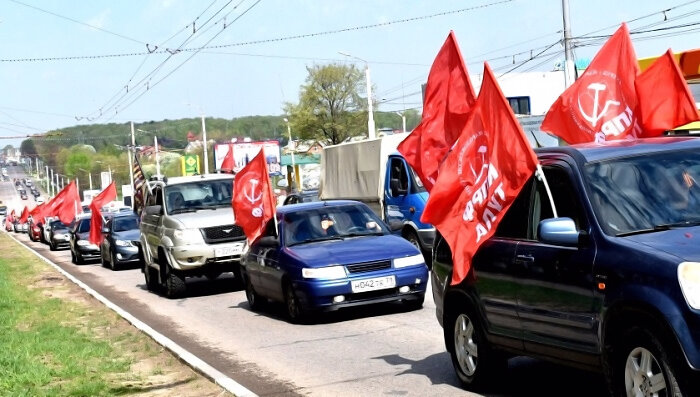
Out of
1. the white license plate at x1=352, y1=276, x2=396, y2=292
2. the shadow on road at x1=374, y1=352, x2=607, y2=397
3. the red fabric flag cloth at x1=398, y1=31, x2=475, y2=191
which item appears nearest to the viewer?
the shadow on road at x1=374, y1=352, x2=607, y2=397

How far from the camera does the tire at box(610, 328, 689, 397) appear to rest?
19.2 ft

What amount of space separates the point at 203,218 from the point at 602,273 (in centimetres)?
1343

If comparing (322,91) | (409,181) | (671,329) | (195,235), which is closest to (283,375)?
(671,329)

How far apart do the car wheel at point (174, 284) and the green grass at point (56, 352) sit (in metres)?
1.57

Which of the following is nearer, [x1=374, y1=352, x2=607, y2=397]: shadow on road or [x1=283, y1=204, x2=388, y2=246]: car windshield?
[x1=374, y1=352, x2=607, y2=397]: shadow on road

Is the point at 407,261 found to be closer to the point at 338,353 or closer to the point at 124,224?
the point at 338,353

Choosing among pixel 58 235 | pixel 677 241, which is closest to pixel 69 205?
pixel 58 235

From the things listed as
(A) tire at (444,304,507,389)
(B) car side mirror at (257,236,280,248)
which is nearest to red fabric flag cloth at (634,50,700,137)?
(A) tire at (444,304,507,389)

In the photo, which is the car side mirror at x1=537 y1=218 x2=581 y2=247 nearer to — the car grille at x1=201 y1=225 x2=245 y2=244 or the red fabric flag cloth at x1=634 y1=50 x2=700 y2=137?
the red fabric flag cloth at x1=634 y1=50 x2=700 y2=137

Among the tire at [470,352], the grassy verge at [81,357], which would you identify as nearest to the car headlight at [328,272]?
the grassy verge at [81,357]

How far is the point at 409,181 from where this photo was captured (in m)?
20.8

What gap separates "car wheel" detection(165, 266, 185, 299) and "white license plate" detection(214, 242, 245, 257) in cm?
→ 85

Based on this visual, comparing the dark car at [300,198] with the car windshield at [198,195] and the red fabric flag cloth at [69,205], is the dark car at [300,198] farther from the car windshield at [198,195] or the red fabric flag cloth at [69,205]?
the red fabric flag cloth at [69,205]

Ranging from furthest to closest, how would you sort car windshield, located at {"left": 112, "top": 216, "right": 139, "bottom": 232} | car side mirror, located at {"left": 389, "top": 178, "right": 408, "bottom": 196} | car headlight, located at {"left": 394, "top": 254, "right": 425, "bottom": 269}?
1. car windshield, located at {"left": 112, "top": 216, "right": 139, "bottom": 232}
2. car side mirror, located at {"left": 389, "top": 178, "right": 408, "bottom": 196}
3. car headlight, located at {"left": 394, "top": 254, "right": 425, "bottom": 269}
